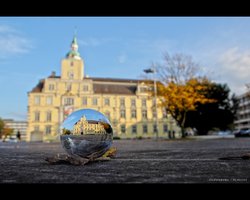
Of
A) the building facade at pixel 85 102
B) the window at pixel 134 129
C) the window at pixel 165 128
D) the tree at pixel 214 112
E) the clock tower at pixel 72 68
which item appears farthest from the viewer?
the window at pixel 165 128

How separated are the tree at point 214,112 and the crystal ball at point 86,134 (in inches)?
1723

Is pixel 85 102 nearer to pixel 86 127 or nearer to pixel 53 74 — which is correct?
pixel 53 74

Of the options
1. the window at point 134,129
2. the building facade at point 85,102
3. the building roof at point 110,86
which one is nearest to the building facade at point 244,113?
the building facade at point 85,102

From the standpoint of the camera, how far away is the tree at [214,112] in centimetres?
4803

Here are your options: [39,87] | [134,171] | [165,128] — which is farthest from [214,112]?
[134,171]

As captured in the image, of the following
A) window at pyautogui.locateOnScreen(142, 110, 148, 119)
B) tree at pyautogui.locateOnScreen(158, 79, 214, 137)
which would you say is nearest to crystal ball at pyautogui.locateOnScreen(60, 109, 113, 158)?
tree at pyautogui.locateOnScreen(158, 79, 214, 137)

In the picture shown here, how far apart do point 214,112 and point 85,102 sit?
34335 millimetres

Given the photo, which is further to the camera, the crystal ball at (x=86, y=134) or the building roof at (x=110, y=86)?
the building roof at (x=110, y=86)

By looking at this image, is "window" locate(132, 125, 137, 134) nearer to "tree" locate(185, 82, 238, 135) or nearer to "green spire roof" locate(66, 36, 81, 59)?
"tree" locate(185, 82, 238, 135)

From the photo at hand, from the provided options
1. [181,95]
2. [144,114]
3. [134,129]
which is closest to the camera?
[181,95]

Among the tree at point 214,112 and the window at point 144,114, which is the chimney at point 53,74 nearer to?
the window at point 144,114

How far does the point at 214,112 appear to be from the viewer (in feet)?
159
